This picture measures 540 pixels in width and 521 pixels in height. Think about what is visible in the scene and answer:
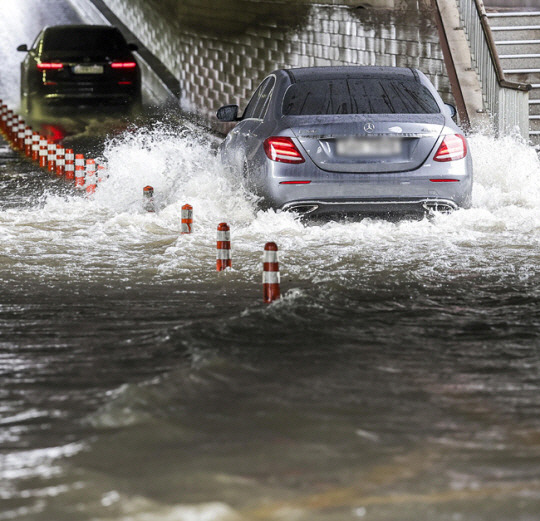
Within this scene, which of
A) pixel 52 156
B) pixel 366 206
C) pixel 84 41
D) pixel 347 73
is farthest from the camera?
pixel 84 41

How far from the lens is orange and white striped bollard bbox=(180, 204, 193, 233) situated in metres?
10.6

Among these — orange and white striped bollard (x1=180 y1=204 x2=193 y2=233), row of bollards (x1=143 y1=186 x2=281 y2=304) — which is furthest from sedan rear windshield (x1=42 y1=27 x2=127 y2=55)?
row of bollards (x1=143 y1=186 x2=281 y2=304)

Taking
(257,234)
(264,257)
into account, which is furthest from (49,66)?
(264,257)

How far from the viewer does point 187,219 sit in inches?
424

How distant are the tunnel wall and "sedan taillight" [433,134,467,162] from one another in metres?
6.40

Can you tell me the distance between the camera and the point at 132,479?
444cm

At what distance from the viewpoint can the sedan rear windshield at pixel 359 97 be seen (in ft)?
34.4

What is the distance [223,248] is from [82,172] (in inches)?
298

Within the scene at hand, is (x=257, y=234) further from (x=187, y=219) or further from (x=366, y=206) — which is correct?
(x=366, y=206)

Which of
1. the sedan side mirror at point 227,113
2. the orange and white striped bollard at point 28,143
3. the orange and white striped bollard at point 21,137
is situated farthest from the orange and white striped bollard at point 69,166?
the sedan side mirror at point 227,113

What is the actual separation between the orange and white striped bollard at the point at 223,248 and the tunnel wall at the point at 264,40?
27.6ft

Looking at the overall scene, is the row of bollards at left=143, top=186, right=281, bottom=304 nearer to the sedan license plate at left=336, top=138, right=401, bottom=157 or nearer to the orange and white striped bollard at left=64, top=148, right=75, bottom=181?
the sedan license plate at left=336, top=138, right=401, bottom=157

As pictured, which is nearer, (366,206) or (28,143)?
(366,206)

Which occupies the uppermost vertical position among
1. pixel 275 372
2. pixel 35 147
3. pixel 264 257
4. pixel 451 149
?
pixel 35 147
